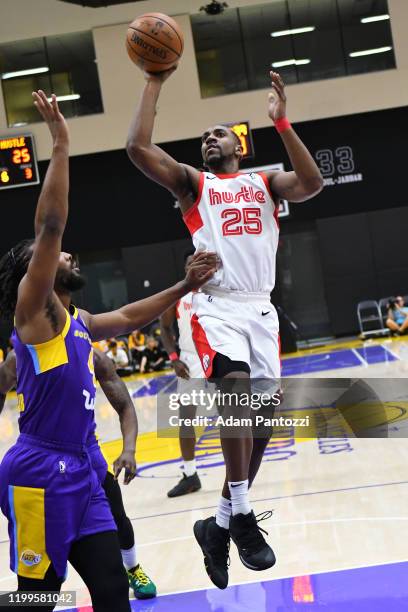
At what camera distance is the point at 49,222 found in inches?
123

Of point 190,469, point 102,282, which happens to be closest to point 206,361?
point 190,469

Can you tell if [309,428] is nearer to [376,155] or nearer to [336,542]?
[336,542]

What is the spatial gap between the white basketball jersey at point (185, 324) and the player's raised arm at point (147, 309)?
3762 millimetres

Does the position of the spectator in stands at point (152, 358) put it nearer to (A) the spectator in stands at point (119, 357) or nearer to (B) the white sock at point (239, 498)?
(A) the spectator in stands at point (119, 357)

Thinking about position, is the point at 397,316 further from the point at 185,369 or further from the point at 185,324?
the point at 185,369

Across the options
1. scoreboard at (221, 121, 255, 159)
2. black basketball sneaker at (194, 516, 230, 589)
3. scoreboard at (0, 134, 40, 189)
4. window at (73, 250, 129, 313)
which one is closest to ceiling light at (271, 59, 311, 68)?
scoreboard at (221, 121, 255, 159)

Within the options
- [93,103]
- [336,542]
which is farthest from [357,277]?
[336,542]

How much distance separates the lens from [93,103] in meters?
21.1

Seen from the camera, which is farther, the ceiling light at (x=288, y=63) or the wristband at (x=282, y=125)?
the ceiling light at (x=288, y=63)

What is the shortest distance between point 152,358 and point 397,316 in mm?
5982

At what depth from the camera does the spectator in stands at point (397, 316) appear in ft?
63.8

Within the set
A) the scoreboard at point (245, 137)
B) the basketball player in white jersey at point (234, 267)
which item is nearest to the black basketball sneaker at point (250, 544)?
the basketball player in white jersey at point (234, 267)

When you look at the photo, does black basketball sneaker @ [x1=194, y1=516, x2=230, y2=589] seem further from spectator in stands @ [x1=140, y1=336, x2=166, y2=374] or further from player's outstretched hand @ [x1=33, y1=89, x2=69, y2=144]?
spectator in stands @ [x1=140, y1=336, x2=166, y2=374]

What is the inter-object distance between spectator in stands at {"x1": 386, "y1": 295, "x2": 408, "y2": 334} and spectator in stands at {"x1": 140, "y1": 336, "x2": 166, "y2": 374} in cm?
554
